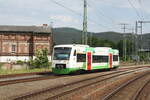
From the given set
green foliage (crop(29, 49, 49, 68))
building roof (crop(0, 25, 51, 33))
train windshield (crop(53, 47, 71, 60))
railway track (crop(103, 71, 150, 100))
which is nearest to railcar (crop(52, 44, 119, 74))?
train windshield (crop(53, 47, 71, 60))

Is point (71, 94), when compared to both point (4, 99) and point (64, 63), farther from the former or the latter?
point (64, 63)

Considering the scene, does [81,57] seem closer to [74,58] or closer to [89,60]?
[74,58]

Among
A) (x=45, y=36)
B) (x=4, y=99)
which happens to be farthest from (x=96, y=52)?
(x=45, y=36)

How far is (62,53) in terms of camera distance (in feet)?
105

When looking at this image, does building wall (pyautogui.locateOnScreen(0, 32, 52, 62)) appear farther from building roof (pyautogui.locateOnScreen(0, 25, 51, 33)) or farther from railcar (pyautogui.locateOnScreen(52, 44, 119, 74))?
railcar (pyautogui.locateOnScreen(52, 44, 119, 74))

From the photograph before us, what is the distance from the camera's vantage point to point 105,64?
42031 millimetres

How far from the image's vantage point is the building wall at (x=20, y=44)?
250ft

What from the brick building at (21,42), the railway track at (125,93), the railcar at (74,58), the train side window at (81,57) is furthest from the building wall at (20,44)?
the railway track at (125,93)

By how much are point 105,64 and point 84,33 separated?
5057mm

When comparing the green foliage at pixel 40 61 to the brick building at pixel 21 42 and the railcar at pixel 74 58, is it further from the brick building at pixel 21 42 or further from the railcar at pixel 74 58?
the brick building at pixel 21 42

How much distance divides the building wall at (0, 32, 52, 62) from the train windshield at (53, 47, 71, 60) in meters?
44.2

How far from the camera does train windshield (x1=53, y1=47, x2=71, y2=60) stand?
3155 centimetres

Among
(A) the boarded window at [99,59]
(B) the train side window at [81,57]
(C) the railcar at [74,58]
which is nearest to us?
(C) the railcar at [74,58]

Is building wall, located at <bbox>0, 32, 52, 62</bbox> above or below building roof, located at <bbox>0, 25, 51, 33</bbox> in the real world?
below
